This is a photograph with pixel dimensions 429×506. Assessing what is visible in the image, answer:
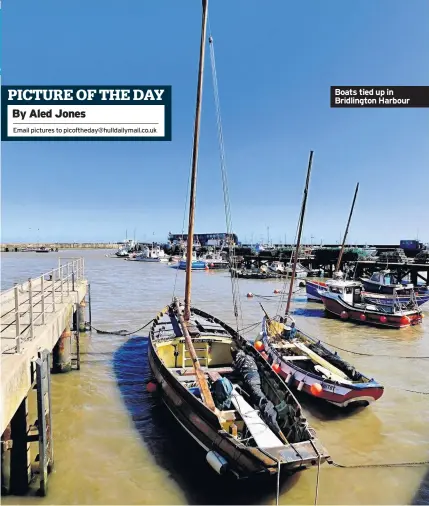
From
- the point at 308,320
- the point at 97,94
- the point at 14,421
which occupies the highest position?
the point at 97,94

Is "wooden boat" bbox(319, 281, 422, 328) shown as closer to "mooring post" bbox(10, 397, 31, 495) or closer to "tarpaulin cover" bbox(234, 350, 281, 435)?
"tarpaulin cover" bbox(234, 350, 281, 435)

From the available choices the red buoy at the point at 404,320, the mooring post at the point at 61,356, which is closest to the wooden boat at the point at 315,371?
the mooring post at the point at 61,356

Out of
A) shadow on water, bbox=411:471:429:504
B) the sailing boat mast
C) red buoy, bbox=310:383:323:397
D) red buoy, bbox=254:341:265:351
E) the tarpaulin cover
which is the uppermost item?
the sailing boat mast

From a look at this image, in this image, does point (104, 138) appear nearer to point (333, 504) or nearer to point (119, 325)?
point (333, 504)

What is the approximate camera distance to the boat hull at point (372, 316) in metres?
23.9

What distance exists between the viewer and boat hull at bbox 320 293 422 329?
23.9 meters

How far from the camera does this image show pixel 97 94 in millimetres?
13305

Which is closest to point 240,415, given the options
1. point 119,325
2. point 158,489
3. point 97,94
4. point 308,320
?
point 158,489

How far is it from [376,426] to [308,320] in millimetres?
16406

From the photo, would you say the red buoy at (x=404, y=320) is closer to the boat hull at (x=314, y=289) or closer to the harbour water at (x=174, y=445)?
the harbour water at (x=174, y=445)

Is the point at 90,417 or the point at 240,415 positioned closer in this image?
the point at 240,415

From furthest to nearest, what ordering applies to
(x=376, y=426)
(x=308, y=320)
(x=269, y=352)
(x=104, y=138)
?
(x=308, y=320) < (x=269, y=352) < (x=104, y=138) < (x=376, y=426)

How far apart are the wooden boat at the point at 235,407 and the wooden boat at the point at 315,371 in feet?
6.00

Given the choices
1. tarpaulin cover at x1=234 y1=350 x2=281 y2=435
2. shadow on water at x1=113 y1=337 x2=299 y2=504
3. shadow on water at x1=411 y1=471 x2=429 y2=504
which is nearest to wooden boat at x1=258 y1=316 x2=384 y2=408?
tarpaulin cover at x1=234 y1=350 x2=281 y2=435
